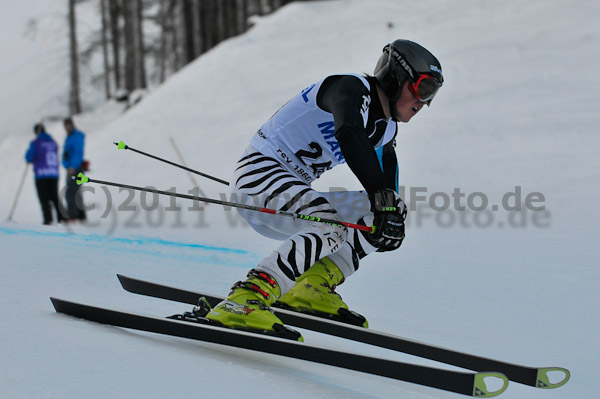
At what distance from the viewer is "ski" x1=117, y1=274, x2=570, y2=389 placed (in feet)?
7.93

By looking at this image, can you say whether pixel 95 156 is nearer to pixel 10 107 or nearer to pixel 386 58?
pixel 386 58

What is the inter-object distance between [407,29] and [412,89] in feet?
38.0

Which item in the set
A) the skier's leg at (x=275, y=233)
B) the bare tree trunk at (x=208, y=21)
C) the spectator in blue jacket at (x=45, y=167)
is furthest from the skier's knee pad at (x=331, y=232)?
the bare tree trunk at (x=208, y=21)

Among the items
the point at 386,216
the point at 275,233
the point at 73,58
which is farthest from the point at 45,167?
the point at 73,58

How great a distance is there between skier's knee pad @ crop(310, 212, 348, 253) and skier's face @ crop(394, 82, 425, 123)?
1.84ft

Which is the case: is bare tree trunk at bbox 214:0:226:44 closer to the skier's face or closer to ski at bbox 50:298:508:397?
the skier's face

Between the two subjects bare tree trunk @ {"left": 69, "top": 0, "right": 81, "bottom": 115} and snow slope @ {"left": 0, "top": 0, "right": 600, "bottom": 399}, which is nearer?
snow slope @ {"left": 0, "top": 0, "right": 600, "bottom": 399}

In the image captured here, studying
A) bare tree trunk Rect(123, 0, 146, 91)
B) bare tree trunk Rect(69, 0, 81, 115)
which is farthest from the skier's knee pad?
bare tree trunk Rect(69, 0, 81, 115)

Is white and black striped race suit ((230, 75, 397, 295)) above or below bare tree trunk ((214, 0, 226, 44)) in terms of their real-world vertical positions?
below

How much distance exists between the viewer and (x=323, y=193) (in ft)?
9.63

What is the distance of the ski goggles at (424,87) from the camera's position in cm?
277

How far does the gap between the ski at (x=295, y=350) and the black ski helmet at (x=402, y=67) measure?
1.22m

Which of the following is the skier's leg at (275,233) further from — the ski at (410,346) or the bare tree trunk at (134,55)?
the bare tree trunk at (134,55)

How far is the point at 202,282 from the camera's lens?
164 inches
